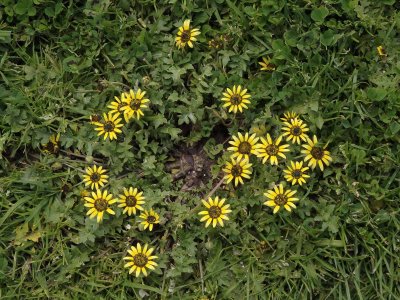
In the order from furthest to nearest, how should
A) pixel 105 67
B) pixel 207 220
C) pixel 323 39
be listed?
pixel 105 67 < pixel 323 39 < pixel 207 220

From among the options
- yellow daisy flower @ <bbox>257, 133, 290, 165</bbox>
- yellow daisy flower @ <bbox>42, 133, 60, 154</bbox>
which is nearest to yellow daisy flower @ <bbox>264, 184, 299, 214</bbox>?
yellow daisy flower @ <bbox>257, 133, 290, 165</bbox>

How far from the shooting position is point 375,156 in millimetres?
3623

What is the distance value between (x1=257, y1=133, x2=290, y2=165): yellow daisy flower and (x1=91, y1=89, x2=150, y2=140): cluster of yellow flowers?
2.48 ft

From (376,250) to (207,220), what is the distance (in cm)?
104

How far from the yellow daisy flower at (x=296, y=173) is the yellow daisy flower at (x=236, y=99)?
1.51 ft

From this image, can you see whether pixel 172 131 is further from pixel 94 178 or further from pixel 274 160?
pixel 274 160

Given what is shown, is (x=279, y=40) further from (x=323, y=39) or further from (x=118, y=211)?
(x=118, y=211)

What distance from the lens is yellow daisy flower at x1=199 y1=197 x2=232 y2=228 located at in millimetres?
3482

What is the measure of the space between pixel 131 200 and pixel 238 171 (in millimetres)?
668

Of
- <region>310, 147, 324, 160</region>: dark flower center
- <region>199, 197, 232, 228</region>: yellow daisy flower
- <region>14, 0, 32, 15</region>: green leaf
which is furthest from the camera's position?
<region>14, 0, 32, 15</region>: green leaf

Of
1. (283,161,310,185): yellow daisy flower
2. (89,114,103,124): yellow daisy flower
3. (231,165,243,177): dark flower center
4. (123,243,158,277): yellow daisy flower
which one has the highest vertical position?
(283,161,310,185): yellow daisy flower

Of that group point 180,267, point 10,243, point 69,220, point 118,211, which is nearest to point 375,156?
point 180,267

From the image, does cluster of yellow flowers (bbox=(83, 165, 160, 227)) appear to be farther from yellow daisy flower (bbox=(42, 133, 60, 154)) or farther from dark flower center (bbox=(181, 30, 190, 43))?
dark flower center (bbox=(181, 30, 190, 43))

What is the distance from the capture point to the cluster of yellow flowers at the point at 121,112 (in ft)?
11.9
